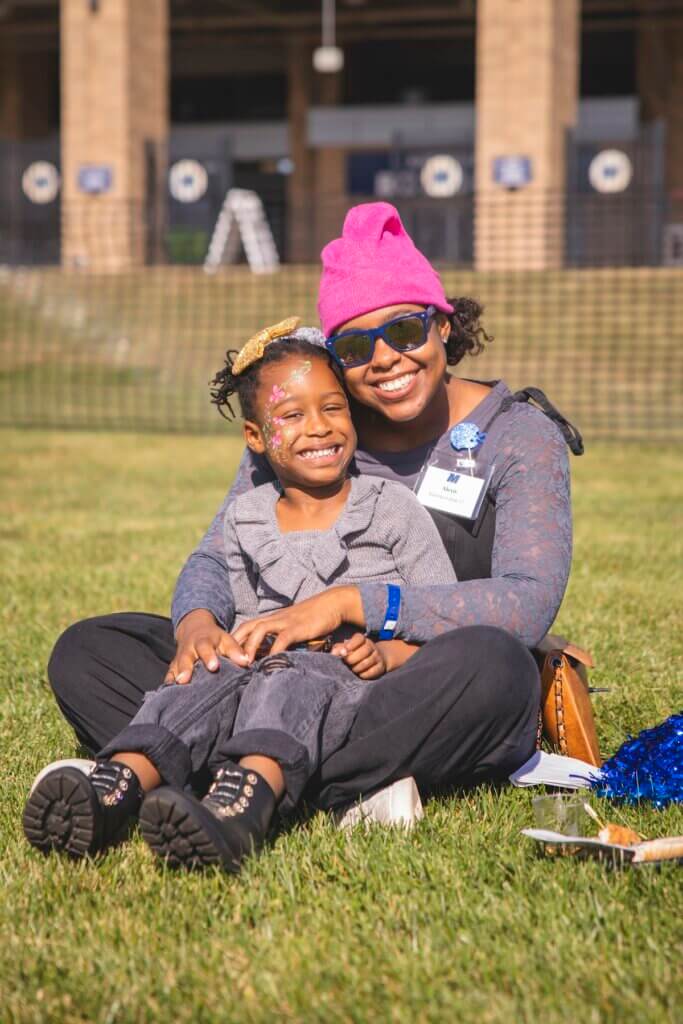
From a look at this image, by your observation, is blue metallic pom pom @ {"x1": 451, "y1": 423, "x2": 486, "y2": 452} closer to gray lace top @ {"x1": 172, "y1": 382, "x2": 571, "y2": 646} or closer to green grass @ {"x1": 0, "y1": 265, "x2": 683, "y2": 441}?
gray lace top @ {"x1": 172, "y1": 382, "x2": 571, "y2": 646}

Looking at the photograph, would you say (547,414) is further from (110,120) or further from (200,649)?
(110,120)

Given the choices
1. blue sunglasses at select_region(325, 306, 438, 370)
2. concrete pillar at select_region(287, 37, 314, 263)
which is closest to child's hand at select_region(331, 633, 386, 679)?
blue sunglasses at select_region(325, 306, 438, 370)

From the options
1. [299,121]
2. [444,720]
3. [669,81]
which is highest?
[669,81]

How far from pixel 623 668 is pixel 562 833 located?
2111 mm

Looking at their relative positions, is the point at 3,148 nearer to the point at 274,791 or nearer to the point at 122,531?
the point at 122,531

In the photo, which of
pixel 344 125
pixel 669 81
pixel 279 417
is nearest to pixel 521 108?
pixel 344 125

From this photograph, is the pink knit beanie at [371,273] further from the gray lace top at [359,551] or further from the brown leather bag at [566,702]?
the brown leather bag at [566,702]

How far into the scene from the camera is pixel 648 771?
11.9 feet

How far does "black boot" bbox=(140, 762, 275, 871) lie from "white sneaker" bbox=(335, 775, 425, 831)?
371 mm

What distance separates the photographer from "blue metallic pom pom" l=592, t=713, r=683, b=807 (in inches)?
141

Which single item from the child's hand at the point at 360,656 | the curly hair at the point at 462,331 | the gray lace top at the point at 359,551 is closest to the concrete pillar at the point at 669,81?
the curly hair at the point at 462,331

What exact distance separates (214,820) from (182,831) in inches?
3.0

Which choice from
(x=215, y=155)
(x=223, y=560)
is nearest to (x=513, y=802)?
(x=223, y=560)

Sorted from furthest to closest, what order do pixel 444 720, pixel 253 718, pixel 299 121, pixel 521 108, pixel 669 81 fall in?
pixel 299 121
pixel 669 81
pixel 521 108
pixel 444 720
pixel 253 718
